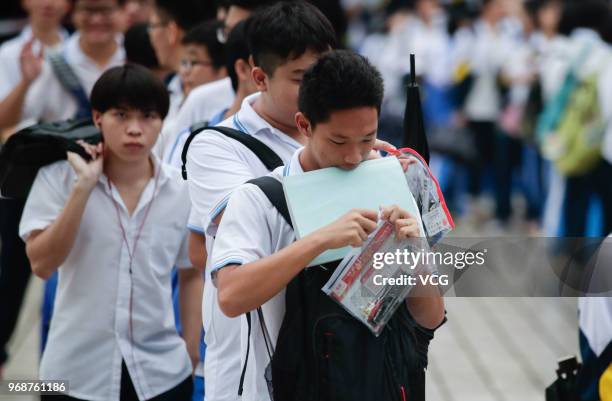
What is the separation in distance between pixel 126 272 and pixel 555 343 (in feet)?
13.1

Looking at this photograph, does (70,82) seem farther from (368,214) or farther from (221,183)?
(368,214)

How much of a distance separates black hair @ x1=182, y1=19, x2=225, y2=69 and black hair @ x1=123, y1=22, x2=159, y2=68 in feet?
2.78

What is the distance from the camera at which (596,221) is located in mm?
8297

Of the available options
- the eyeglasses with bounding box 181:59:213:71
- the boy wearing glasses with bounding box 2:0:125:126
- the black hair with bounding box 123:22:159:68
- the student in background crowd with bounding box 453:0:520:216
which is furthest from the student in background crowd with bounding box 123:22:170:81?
the student in background crowd with bounding box 453:0:520:216

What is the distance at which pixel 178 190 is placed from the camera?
12.6 feet

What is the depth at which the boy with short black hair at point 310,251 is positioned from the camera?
2.42 meters

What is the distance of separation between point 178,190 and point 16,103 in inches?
76.9

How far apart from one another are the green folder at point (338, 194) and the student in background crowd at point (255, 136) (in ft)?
1.63

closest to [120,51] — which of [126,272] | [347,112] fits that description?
[126,272]

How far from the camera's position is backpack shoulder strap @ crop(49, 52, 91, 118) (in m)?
5.48

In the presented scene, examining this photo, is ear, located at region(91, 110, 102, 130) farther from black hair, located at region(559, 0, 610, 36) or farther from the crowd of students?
black hair, located at region(559, 0, 610, 36)

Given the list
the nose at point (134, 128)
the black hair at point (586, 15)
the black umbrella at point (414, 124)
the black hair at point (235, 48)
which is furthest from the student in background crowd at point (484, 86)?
the black umbrella at point (414, 124)

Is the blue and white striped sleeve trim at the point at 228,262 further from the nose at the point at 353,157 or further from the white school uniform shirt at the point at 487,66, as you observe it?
the white school uniform shirt at the point at 487,66

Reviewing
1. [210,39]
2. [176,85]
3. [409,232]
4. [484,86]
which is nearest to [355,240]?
[409,232]
